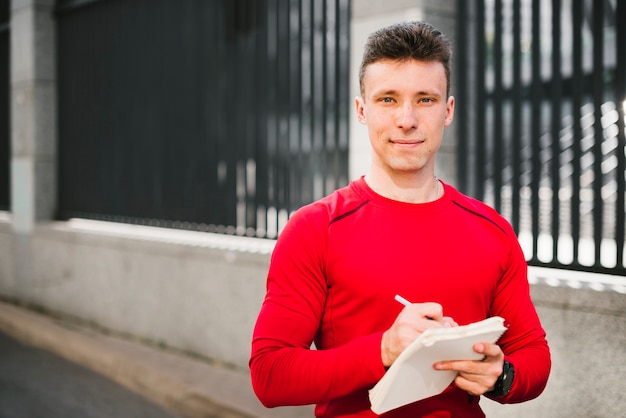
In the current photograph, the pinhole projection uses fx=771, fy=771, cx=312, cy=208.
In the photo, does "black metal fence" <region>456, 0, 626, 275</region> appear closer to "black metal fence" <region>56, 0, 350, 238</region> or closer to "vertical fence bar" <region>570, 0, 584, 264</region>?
"vertical fence bar" <region>570, 0, 584, 264</region>

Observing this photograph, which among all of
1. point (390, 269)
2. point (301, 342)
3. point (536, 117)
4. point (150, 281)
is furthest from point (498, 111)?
point (150, 281)

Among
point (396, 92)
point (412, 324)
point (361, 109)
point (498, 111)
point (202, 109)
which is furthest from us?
point (202, 109)

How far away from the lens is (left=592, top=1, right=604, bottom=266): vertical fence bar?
14.0 ft

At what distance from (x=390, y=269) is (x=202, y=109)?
18.0 ft

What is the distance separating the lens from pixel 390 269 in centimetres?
199

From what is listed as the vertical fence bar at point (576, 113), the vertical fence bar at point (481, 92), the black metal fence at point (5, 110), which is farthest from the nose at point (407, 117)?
the black metal fence at point (5, 110)

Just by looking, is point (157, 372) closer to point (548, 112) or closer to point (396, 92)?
point (548, 112)

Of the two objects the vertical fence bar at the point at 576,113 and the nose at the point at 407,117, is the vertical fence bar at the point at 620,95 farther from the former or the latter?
the nose at the point at 407,117

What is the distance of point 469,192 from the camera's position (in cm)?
501

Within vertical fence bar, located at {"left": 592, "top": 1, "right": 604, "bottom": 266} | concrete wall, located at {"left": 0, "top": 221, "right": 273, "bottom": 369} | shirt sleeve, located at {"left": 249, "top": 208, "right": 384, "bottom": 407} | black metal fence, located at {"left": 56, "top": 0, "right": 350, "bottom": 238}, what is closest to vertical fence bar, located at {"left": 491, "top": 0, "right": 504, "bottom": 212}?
vertical fence bar, located at {"left": 592, "top": 1, "right": 604, "bottom": 266}

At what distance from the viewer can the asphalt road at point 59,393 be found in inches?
224

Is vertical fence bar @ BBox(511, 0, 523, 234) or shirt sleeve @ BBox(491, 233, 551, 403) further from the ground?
vertical fence bar @ BBox(511, 0, 523, 234)

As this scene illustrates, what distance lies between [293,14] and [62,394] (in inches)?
141

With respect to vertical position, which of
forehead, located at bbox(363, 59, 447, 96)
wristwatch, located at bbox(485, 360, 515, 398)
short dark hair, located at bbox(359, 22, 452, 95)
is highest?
short dark hair, located at bbox(359, 22, 452, 95)
